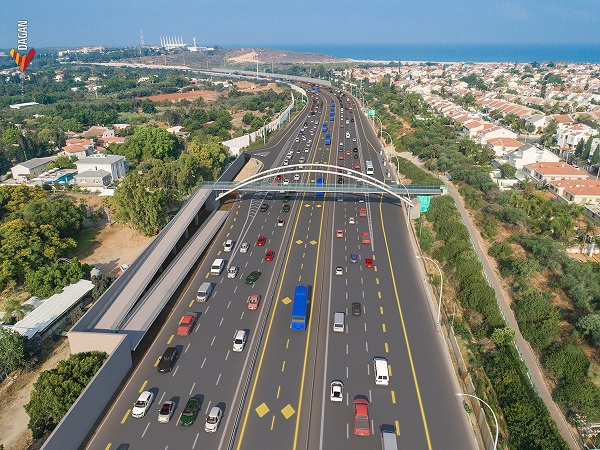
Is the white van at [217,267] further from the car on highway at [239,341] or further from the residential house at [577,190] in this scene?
the residential house at [577,190]

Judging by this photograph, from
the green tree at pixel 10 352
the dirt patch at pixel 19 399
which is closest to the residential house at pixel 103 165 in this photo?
the dirt patch at pixel 19 399

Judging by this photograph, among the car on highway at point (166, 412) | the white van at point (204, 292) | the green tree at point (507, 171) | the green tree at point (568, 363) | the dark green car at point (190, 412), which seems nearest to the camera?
the dark green car at point (190, 412)

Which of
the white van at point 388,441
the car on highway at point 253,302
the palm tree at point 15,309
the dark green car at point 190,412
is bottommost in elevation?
the palm tree at point 15,309

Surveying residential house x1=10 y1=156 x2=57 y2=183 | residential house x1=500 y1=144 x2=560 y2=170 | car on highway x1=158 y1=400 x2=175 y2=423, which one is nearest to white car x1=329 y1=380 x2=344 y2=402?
car on highway x1=158 y1=400 x2=175 y2=423

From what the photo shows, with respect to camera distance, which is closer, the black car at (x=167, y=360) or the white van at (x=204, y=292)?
the black car at (x=167, y=360)

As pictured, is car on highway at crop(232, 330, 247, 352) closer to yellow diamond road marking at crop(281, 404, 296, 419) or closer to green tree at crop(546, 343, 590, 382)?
yellow diamond road marking at crop(281, 404, 296, 419)

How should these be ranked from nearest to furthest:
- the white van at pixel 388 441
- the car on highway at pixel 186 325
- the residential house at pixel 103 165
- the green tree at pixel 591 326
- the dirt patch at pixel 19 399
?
the white van at pixel 388 441, the dirt patch at pixel 19 399, the car on highway at pixel 186 325, the green tree at pixel 591 326, the residential house at pixel 103 165

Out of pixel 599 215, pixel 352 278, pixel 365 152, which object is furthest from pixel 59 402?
pixel 365 152
